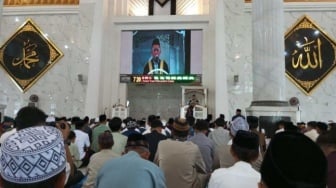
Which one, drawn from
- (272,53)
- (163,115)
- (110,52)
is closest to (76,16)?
(110,52)

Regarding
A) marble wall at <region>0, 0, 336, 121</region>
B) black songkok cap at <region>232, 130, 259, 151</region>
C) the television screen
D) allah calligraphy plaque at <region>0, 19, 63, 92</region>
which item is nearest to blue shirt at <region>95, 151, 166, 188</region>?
black songkok cap at <region>232, 130, 259, 151</region>

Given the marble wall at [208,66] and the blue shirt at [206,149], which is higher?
the marble wall at [208,66]

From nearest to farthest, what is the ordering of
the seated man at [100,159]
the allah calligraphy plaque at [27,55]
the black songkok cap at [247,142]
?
1. the black songkok cap at [247,142]
2. the seated man at [100,159]
3. the allah calligraphy plaque at [27,55]

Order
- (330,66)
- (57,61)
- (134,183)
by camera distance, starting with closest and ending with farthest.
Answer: (134,183) < (330,66) < (57,61)

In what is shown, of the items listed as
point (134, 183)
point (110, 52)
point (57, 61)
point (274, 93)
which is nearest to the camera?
point (134, 183)

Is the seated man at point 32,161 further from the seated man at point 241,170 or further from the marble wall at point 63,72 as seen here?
the marble wall at point 63,72

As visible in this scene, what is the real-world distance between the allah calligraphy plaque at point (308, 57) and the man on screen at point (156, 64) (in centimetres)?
477

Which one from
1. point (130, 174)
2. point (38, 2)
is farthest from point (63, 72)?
point (130, 174)

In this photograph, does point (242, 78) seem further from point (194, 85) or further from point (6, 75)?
point (6, 75)

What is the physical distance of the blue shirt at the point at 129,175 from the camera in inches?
82.4

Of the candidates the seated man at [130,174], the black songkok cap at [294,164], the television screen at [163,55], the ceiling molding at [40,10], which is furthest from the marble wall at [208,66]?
the black songkok cap at [294,164]

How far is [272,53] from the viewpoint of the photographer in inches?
275

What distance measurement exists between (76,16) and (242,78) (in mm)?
7080

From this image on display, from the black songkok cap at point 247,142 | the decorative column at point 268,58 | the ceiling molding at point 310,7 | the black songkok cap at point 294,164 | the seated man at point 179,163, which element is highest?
the ceiling molding at point 310,7
